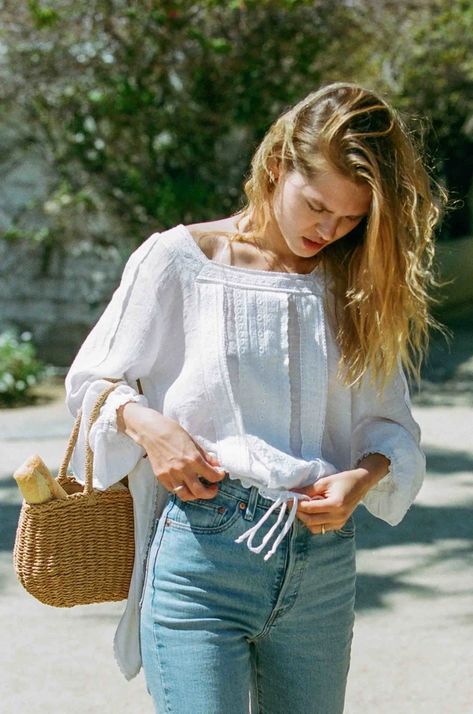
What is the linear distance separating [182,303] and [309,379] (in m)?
0.26

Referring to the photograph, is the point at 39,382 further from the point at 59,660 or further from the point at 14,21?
the point at 59,660

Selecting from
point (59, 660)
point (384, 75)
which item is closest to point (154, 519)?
point (59, 660)

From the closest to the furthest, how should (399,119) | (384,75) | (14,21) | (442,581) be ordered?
1. (399,119)
2. (442,581)
3. (14,21)
4. (384,75)

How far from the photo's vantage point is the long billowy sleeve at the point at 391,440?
2.16 metres

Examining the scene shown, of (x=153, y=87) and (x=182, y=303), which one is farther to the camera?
(x=153, y=87)

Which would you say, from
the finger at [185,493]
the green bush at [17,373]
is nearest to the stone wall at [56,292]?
the green bush at [17,373]

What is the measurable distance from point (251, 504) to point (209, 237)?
0.48 metres

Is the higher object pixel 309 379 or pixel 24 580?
pixel 309 379

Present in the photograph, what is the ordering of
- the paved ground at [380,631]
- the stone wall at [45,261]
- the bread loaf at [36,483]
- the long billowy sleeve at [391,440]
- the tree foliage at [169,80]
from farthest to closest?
the stone wall at [45,261] < the tree foliage at [169,80] < the paved ground at [380,631] < the long billowy sleeve at [391,440] < the bread loaf at [36,483]

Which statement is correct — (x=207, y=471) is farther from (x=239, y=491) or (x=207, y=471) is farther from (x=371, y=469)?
(x=371, y=469)

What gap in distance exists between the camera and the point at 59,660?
3791 mm

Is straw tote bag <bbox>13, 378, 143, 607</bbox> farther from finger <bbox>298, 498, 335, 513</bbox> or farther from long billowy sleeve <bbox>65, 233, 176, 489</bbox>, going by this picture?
finger <bbox>298, 498, 335, 513</bbox>

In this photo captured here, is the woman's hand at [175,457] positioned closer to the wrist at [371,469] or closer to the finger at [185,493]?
the finger at [185,493]

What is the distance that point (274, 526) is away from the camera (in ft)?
6.38
